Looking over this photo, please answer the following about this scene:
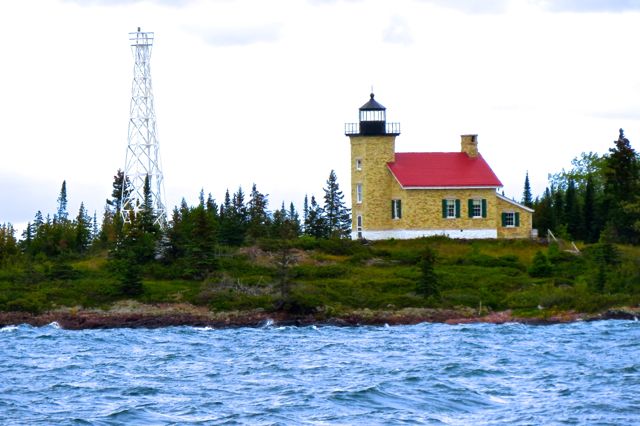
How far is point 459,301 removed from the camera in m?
56.2

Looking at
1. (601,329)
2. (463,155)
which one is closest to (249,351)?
(601,329)

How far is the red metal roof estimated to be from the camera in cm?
6919

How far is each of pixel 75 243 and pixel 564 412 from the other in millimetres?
52476

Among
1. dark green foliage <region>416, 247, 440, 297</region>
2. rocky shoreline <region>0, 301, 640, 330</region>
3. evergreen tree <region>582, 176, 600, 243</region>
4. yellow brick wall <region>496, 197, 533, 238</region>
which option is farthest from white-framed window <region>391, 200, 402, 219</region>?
rocky shoreline <region>0, 301, 640, 330</region>

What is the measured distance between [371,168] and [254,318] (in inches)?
744

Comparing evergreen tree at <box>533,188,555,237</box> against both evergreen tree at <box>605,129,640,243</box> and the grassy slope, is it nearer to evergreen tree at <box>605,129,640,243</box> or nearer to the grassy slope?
evergreen tree at <box>605,129,640,243</box>

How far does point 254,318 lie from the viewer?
54219mm

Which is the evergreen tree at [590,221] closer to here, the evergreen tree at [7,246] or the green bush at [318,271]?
the green bush at [318,271]

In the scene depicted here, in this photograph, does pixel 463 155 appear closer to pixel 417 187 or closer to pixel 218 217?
pixel 417 187

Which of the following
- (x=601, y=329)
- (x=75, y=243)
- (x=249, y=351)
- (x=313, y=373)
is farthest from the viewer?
(x=75, y=243)

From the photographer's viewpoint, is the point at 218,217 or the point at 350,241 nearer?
the point at 350,241

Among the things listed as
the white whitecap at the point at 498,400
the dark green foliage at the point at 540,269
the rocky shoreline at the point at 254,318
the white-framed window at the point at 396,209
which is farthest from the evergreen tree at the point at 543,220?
the white whitecap at the point at 498,400

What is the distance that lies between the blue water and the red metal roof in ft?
67.4

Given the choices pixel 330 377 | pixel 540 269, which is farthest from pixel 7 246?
pixel 330 377
